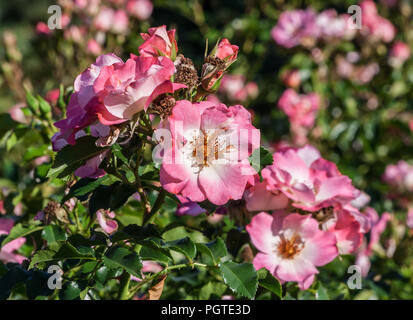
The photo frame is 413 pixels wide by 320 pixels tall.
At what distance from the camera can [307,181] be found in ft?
2.94

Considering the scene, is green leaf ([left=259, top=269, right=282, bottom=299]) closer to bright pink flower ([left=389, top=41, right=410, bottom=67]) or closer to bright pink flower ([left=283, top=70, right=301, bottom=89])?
bright pink flower ([left=283, top=70, right=301, bottom=89])

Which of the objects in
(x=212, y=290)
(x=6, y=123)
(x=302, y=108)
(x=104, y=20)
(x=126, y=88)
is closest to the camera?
(x=126, y=88)

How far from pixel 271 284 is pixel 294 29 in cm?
176

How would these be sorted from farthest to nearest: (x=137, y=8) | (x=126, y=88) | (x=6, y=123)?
(x=137, y=8)
(x=6, y=123)
(x=126, y=88)

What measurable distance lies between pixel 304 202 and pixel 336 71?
72.3 inches

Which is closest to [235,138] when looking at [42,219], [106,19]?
[42,219]

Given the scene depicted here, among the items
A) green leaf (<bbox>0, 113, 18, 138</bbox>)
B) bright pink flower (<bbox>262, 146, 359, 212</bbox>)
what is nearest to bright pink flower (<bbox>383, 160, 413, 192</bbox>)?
bright pink flower (<bbox>262, 146, 359, 212</bbox>)

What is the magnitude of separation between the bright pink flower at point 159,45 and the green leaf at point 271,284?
36 centimetres

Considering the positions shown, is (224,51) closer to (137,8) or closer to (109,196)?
(109,196)

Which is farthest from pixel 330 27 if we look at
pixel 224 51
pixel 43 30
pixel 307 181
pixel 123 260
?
pixel 123 260

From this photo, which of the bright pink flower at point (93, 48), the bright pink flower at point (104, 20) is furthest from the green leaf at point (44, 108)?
the bright pink flower at point (104, 20)

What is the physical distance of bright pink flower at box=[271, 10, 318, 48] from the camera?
221 centimetres

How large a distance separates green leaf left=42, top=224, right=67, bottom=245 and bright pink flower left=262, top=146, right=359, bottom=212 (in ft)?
1.10

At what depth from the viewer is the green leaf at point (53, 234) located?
2.59 feet
